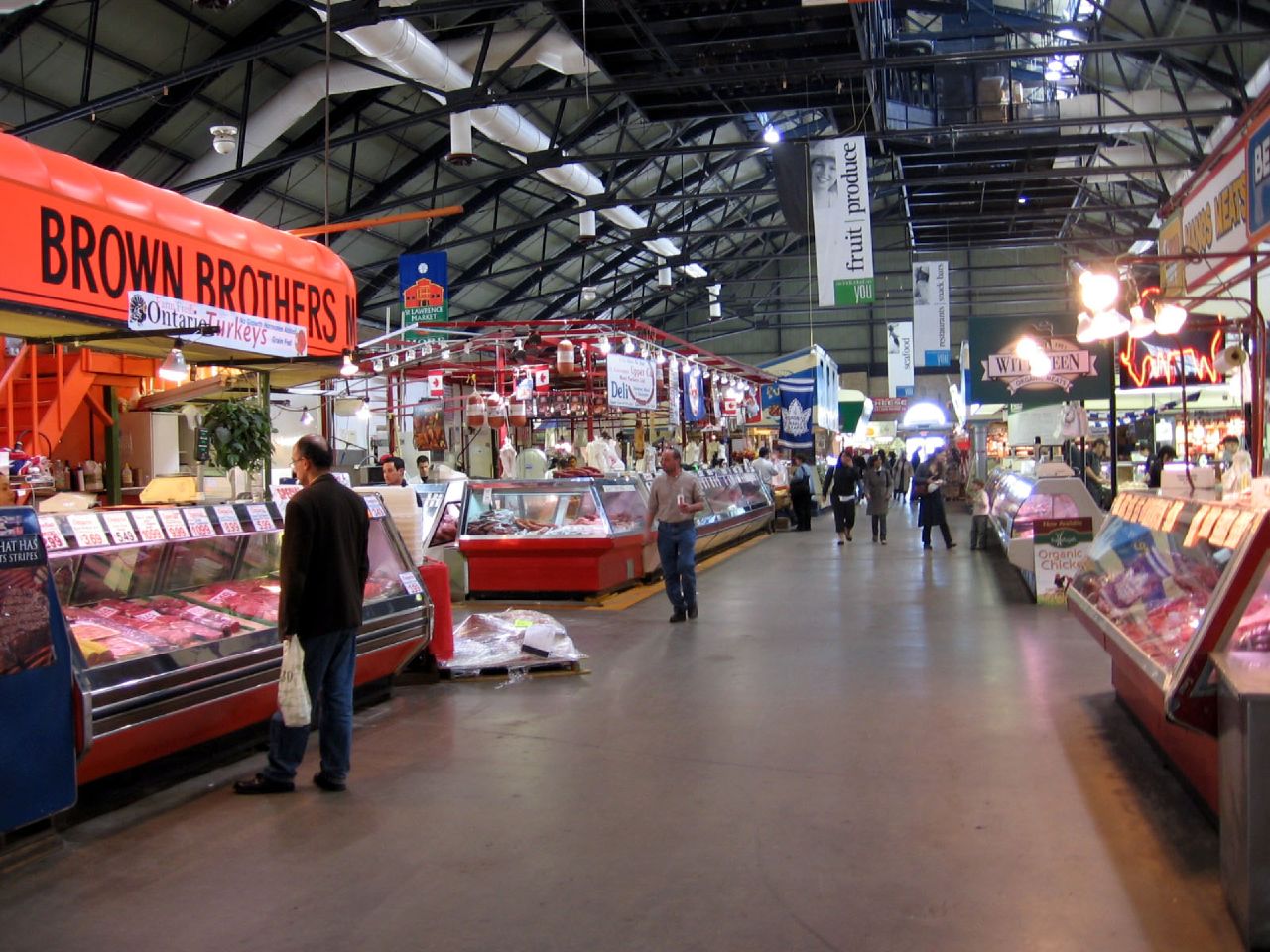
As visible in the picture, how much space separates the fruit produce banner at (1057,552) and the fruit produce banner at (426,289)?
11.2 metres

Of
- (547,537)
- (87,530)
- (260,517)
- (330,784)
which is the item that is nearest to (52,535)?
(87,530)

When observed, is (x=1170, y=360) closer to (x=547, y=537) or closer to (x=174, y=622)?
(x=547, y=537)

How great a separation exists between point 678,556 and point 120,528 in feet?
19.0

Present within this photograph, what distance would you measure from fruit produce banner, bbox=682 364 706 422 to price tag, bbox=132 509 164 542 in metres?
12.7

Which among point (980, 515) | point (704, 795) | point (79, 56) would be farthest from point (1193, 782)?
point (79, 56)

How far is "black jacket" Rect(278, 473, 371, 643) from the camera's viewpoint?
4805 mm

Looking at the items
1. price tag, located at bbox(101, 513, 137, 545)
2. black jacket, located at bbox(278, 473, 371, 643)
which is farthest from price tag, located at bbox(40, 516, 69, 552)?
black jacket, located at bbox(278, 473, 371, 643)

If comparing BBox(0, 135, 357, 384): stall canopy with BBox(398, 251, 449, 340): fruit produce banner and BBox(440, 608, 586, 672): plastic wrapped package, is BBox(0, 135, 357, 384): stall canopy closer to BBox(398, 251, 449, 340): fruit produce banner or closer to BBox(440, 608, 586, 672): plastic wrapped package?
BBox(440, 608, 586, 672): plastic wrapped package

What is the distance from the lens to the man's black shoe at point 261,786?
4.95 m

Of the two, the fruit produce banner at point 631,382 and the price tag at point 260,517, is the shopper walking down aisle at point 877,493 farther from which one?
the price tag at point 260,517

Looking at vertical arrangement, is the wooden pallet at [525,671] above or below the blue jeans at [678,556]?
below

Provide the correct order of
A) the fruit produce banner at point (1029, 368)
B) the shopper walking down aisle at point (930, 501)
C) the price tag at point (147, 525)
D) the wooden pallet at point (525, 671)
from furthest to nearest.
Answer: the shopper walking down aisle at point (930, 501)
the fruit produce banner at point (1029, 368)
the wooden pallet at point (525, 671)
the price tag at point (147, 525)

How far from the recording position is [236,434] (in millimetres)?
7043

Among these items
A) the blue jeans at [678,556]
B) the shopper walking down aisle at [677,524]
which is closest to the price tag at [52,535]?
the shopper walking down aisle at [677,524]
